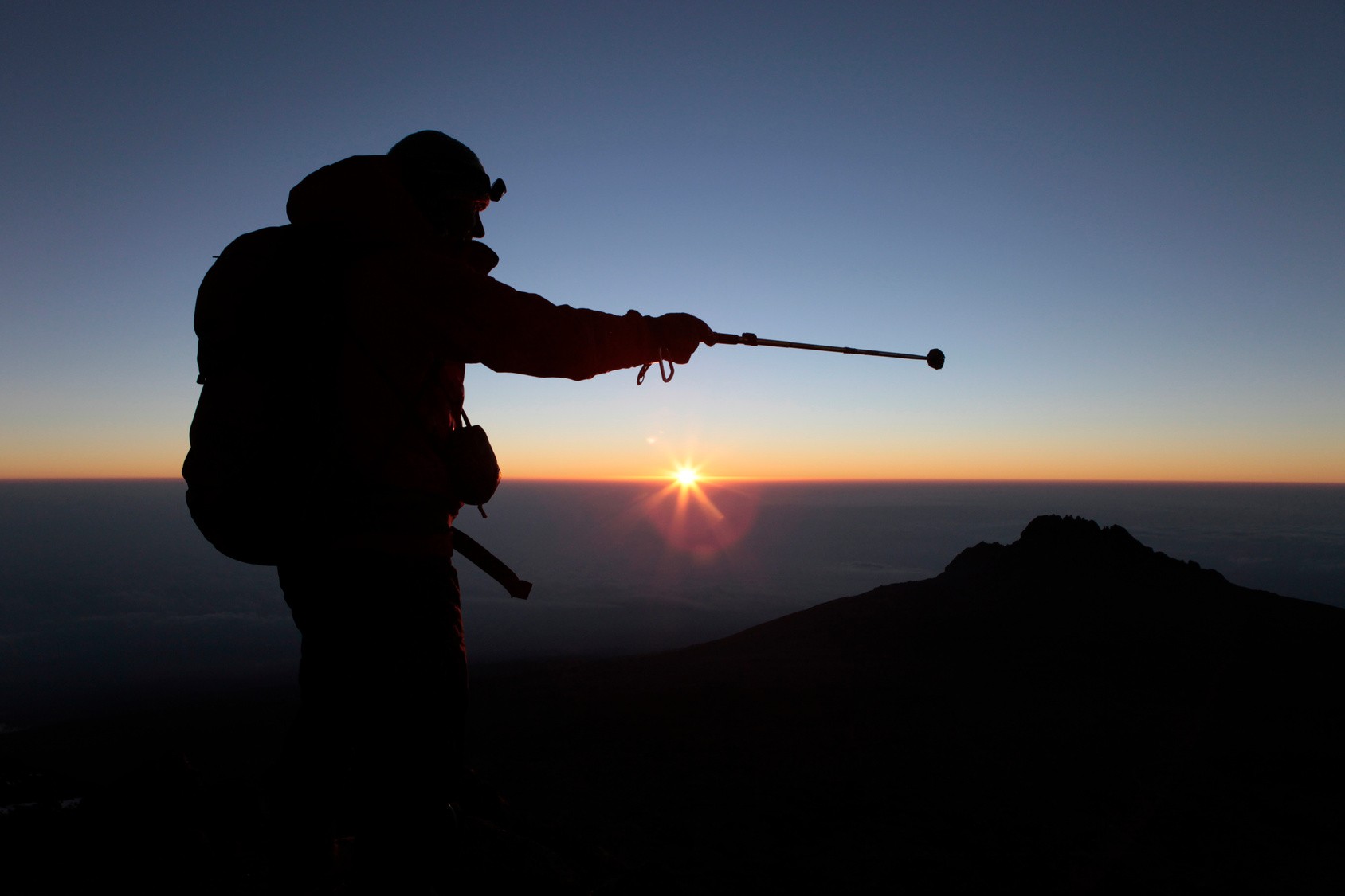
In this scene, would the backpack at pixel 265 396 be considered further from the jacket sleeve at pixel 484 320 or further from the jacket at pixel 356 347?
the jacket sleeve at pixel 484 320

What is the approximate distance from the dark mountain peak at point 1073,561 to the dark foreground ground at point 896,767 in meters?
0.12

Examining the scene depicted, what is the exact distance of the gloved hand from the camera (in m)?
2.83

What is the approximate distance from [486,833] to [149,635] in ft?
243

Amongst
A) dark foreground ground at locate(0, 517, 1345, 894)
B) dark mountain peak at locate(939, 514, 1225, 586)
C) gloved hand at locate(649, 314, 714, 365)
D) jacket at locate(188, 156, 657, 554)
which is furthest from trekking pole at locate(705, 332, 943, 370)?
dark mountain peak at locate(939, 514, 1225, 586)

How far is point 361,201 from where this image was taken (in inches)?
88.7

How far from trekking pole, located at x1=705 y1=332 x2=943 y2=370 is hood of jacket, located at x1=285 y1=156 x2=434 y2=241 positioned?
130cm

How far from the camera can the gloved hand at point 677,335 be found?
9.30 feet

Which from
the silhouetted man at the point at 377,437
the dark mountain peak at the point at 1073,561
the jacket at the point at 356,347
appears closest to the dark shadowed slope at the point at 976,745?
the dark mountain peak at the point at 1073,561

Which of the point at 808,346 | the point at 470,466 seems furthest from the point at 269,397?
the point at 808,346

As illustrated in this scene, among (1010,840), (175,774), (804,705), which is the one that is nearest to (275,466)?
(175,774)

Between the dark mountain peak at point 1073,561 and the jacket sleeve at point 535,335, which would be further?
the dark mountain peak at point 1073,561

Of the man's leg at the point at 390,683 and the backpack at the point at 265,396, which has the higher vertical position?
the backpack at the point at 265,396

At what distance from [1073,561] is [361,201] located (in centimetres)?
1644

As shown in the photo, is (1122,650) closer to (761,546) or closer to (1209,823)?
(1209,823)
